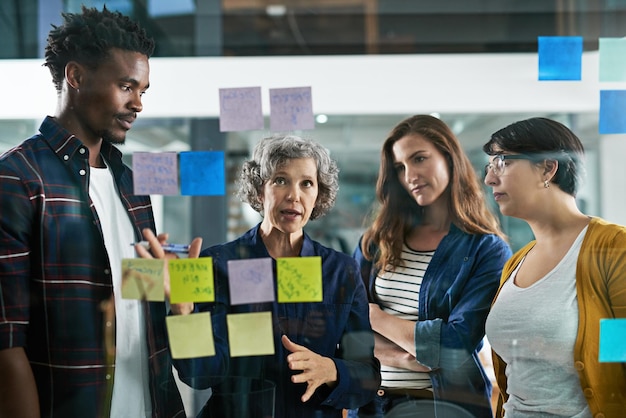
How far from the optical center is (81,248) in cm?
187

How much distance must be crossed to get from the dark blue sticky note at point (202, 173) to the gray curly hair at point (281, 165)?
0.21 ft

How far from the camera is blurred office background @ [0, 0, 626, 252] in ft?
6.40

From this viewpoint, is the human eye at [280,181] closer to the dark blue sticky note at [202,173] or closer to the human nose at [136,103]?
the dark blue sticky note at [202,173]

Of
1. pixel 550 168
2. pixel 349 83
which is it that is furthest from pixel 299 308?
pixel 550 168

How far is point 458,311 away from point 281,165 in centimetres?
65

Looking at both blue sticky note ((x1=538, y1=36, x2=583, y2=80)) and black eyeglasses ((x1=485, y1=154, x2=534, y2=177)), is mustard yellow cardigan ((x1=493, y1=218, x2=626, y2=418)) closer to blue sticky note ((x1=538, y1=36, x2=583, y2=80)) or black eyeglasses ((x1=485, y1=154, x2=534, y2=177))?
black eyeglasses ((x1=485, y1=154, x2=534, y2=177))

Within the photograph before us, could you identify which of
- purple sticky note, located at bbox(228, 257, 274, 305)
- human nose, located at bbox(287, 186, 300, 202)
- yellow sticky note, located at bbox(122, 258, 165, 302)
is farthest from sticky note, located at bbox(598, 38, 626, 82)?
yellow sticky note, located at bbox(122, 258, 165, 302)

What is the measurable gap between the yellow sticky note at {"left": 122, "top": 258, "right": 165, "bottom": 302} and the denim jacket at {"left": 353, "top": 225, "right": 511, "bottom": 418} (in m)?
0.58

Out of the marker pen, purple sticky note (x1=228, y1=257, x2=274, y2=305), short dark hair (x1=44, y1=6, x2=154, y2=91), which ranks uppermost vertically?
short dark hair (x1=44, y1=6, x2=154, y2=91)

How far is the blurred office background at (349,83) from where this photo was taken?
76.8 inches

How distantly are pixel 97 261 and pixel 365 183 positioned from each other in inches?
30.7

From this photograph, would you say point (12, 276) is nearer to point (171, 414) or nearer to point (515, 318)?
point (171, 414)

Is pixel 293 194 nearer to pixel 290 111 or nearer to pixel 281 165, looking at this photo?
pixel 281 165

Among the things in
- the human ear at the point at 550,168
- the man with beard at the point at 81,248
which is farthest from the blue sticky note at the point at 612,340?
the man with beard at the point at 81,248
